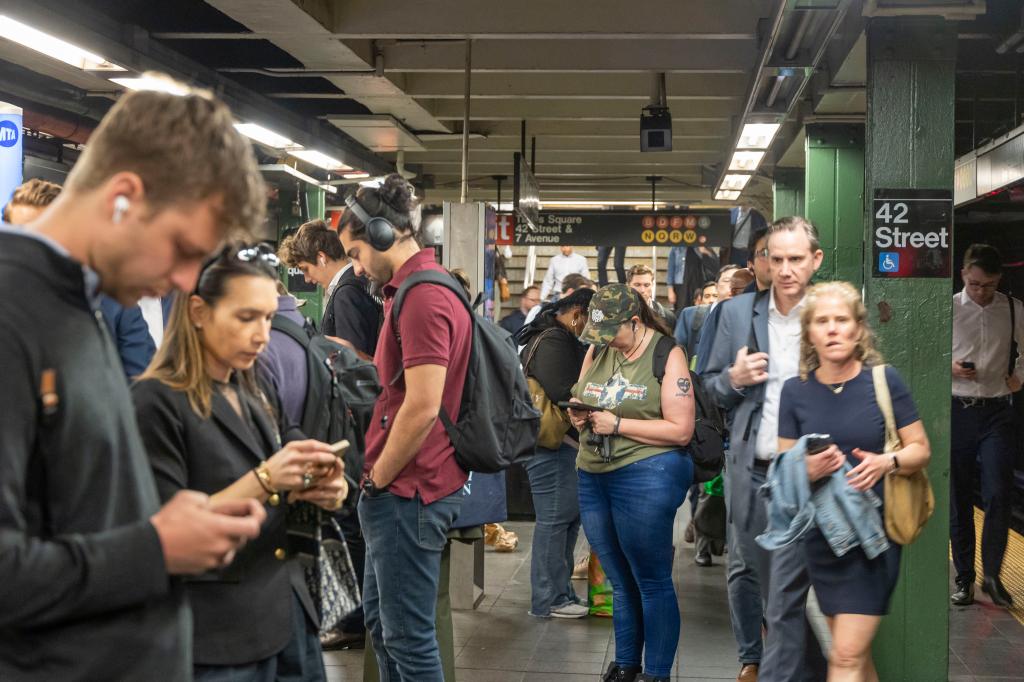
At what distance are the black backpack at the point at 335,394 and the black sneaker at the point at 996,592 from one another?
4778 mm

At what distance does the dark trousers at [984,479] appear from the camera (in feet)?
23.5

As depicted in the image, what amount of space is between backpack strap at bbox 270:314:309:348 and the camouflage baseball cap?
6.13 feet

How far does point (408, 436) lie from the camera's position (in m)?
3.72

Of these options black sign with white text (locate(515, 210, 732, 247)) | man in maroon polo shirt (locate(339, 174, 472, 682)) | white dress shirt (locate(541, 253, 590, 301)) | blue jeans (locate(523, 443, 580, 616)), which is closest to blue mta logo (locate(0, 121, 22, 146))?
man in maroon polo shirt (locate(339, 174, 472, 682))

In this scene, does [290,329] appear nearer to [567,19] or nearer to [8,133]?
[8,133]

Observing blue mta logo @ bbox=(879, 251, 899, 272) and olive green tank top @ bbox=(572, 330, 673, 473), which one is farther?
blue mta logo @ bbox=(879, 251, 899, 272)

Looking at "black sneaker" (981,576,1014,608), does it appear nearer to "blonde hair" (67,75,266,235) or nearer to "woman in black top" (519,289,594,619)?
"woman in black top" (519,289,594,619)

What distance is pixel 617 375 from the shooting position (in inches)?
205

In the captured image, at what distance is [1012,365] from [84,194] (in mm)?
6867

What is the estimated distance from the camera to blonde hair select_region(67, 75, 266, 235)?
1.62 m

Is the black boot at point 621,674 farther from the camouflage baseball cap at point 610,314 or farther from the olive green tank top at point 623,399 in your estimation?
the camouflage baseball cap at point 610,314

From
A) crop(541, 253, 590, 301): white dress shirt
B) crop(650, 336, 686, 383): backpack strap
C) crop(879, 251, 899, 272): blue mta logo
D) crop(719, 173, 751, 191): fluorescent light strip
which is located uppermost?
crop(719, 173, 751, 191): fluorescent light strip

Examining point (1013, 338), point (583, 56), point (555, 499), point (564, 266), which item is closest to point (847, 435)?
point (555, 499)

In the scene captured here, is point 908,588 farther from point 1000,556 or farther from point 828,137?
point 828,137
